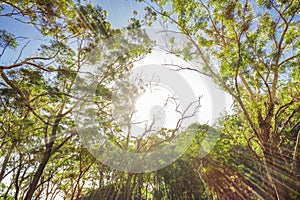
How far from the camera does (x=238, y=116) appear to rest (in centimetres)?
451

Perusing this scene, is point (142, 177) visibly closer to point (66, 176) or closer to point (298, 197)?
point (66, 176)

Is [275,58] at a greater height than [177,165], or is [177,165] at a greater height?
[275,58]

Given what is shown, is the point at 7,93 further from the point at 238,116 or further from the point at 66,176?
the point at 238,116

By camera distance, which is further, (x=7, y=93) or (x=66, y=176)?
(x=66, y=176)

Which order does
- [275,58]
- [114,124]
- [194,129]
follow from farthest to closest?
[194,129] → [114,124] → [275,58]

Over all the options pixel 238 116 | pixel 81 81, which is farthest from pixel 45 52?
Result: pixel 238 116

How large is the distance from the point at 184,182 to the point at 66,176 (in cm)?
379

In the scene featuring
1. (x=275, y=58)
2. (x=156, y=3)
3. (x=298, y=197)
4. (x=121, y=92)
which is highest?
(x=156, y=3)

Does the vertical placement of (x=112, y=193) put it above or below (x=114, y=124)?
below

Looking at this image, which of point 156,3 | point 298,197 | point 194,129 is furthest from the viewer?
point 194,129

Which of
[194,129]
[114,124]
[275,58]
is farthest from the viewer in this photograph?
[194,129]

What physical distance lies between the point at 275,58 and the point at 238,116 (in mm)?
1742

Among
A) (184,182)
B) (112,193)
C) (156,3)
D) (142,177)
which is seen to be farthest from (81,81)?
(184,182)

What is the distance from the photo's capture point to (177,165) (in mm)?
5770
